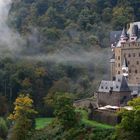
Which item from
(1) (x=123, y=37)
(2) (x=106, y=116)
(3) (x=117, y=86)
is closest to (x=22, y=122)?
(2) (x=106, y=116)

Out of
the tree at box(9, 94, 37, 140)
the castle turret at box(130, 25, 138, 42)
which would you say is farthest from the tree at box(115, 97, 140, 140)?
the castle turret at box(130, 25, 138, 42)

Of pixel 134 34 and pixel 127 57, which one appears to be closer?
pixel 134 34

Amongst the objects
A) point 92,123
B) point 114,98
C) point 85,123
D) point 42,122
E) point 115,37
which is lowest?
point 42,122

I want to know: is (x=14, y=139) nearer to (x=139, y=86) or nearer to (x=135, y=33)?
(x=139, y=86)

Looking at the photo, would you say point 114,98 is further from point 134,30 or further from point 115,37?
point 115,37

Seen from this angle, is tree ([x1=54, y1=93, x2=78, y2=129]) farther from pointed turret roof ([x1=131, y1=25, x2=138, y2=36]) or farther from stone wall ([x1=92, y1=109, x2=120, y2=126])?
pointed turret roof ([x1=131, y1=25, x2=138, y2=36])

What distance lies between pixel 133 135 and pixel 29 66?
33.8m

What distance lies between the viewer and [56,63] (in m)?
78.8

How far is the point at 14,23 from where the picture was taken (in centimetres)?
9712

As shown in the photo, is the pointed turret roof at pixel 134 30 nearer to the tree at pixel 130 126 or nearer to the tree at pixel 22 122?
the tree at pixel 22 122

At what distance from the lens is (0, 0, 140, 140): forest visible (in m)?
51.1

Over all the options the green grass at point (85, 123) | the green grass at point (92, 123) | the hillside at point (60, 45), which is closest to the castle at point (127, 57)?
the green grass at point (85, 123)

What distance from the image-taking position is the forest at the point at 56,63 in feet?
168

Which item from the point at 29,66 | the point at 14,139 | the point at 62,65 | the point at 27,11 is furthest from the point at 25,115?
the point at 27,11
